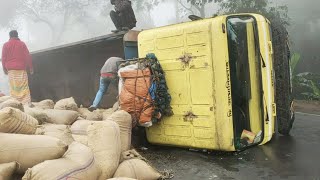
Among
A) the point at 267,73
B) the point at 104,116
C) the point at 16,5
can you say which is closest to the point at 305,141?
the point at 267,73

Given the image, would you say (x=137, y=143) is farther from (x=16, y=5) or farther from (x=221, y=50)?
(x=16, y=5)

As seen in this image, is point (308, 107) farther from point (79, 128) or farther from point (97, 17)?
point (97, 17)

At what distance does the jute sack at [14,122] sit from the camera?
128 inches

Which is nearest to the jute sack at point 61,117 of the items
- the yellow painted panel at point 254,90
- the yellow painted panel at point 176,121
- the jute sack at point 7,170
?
the yellow painted panel at point 176,121

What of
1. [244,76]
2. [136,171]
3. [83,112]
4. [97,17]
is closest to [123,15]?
[83,112]

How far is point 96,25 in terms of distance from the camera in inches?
1640

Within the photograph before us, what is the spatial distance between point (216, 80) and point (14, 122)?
6.90 feet

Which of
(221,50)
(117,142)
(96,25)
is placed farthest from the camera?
(96,25)

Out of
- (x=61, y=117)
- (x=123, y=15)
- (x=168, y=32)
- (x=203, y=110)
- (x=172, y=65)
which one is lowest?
(x=61, y=117)

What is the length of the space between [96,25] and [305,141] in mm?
38524

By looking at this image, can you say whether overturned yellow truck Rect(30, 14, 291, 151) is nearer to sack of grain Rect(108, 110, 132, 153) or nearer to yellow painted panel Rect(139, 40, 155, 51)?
yellow painted panel Rect(139, 40, 155, 51)

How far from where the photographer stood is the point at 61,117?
15.9 ft

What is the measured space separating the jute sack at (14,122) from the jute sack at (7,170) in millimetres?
562

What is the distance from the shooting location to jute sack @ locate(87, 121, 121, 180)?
3221mm
